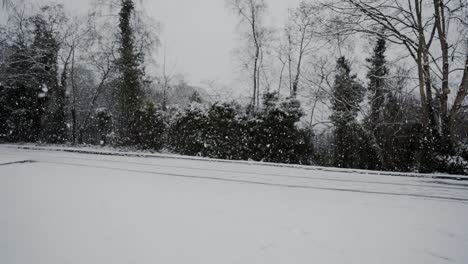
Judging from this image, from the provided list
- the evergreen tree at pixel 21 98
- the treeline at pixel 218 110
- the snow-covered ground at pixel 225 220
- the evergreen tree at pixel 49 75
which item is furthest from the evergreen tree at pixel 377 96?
the evergreen tree at pixel 21 98

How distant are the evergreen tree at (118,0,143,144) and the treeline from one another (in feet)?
0.26

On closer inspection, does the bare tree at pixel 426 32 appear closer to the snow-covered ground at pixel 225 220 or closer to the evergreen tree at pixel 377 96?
the evergreen tree at pixel 377 96

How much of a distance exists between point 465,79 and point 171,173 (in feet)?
40.1

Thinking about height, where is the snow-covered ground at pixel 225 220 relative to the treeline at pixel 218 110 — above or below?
below

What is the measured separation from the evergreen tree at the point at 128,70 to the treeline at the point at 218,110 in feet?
0.26

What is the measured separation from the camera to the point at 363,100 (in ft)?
51.6

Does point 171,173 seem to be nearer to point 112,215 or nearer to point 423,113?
point 112,215

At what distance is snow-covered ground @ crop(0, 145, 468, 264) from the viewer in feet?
9.54

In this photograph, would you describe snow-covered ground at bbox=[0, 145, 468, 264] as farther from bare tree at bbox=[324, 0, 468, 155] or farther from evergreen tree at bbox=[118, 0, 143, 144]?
evergreen tree at bbox=[118, 0, 143, 144]

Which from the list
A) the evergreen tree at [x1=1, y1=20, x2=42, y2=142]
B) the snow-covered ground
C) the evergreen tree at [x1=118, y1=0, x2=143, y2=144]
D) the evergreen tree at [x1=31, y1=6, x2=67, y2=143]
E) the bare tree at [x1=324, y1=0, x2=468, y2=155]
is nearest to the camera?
the snow-covered ground

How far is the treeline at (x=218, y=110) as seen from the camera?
1095 centimetres

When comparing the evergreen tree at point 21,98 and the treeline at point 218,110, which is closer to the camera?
the treeline at point 218,110

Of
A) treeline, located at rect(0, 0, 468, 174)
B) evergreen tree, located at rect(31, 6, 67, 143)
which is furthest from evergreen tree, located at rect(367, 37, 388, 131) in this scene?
evergreen tree, located at rect(31, 6, 67, 143)

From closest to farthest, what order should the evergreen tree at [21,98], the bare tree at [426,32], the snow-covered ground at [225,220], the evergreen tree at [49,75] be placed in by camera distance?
1. the snow-covered ground at [225,220]
2. the bare tree at [426,32]
3. the evergreen tree at [21,98]
4. the evergreen tree at [49,75]
